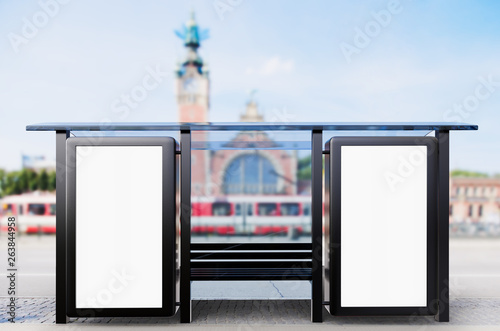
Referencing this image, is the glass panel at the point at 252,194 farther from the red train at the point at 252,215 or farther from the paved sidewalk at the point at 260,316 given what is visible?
the paved sidewalk at the point at 260,316

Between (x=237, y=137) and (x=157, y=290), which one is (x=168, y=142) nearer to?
(x=237, y=137)

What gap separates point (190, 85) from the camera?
5488 cm

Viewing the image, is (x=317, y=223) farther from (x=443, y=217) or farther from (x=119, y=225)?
(x=119, y=225)

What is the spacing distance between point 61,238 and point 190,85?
51.6 meters

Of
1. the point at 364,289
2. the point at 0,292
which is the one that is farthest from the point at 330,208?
the point at 0,292

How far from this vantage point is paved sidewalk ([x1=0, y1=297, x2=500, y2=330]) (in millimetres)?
4930

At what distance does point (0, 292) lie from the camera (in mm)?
6664

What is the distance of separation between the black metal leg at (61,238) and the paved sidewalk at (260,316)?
0.25 meters

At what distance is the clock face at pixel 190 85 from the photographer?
54.9 m

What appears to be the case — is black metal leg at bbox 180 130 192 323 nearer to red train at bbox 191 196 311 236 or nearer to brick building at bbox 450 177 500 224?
red train at bbox 191 196 311 236

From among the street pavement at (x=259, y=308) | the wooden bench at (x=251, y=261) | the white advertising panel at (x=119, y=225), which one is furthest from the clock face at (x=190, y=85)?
the white advertising panel at (x=119, y=225)

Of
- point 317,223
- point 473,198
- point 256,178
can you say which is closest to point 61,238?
point 317,223

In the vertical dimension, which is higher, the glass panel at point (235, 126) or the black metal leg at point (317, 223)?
the glass panel at point (235, 126)

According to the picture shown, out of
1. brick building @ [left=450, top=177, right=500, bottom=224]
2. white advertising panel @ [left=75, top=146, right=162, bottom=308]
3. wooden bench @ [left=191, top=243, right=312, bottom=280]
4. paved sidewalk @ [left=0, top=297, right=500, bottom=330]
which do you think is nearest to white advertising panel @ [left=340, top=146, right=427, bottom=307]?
paved sidewalk @ [left=0, top=297, right=500, bottom=330]
